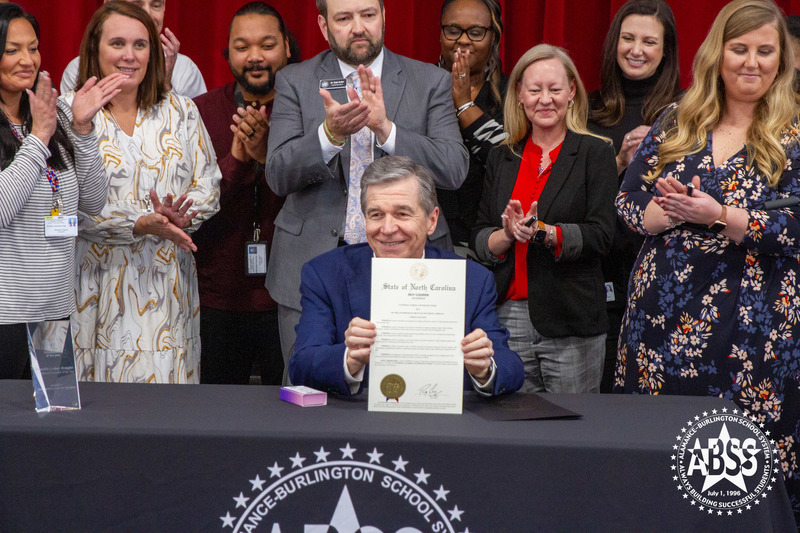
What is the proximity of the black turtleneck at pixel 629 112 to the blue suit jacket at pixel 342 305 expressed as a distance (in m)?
1.31

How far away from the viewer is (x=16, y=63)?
9.21 ft

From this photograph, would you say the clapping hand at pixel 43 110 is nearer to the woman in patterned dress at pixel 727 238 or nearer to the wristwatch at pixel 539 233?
the wristwatch at pixel 539 233

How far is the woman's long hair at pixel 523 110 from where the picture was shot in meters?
3.05

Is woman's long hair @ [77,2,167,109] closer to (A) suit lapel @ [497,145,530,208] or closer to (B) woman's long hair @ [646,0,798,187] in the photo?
(A) suit lapel @ [497,145,530,208]

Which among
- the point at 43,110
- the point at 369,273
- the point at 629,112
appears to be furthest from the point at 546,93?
the point at 43,110

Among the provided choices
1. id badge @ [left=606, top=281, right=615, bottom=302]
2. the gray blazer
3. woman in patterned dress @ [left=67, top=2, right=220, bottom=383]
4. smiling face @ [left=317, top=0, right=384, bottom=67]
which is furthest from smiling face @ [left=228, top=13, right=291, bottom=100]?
id badge @ [left=606, top=281, right=615, bottom=302]

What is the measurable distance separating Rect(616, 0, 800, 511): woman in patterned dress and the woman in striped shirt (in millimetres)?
1760

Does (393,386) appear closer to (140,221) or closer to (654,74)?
(140,221)

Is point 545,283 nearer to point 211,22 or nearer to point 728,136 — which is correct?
point 728,136

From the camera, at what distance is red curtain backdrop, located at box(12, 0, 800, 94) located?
428cm

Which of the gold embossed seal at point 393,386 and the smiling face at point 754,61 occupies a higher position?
the smiling face at point 754,61

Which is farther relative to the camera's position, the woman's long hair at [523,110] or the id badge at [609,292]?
the id badge at [609,292]

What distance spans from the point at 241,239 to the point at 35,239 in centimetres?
86

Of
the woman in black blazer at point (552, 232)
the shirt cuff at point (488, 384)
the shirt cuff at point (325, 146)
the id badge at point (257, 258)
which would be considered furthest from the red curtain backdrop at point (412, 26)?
the shirt cuff at point (488, 384)
